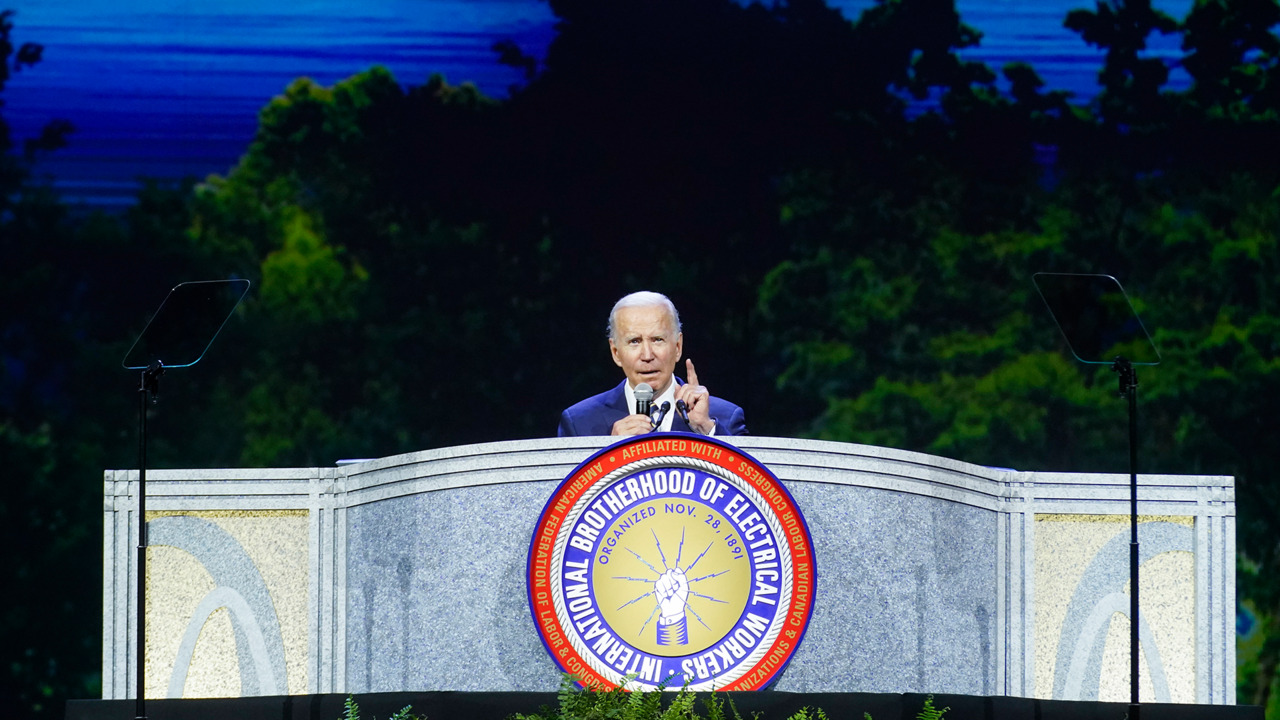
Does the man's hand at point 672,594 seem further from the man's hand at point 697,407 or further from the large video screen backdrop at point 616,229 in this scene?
the large video screen backdrop at point 616,229

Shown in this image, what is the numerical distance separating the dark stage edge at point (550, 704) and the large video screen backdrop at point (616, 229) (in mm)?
5633

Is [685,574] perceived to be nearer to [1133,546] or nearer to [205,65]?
[1133,546]

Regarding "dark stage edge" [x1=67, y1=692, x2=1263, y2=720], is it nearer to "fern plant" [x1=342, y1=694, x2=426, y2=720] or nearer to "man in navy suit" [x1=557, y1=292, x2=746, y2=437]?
"fern plant" [x1=342, y1=694, x2=426, y2=720]

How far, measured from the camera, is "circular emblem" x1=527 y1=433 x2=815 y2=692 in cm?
517

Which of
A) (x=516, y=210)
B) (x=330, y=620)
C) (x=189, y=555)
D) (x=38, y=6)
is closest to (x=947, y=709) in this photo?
(x=330, y=620)

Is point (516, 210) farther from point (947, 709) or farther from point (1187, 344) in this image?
point (947, 709)

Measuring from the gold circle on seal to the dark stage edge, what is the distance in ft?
0.88

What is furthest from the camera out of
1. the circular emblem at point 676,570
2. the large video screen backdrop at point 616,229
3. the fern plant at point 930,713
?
the large video screen backdrop at point 616,229

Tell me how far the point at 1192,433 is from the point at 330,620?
8.97 meters

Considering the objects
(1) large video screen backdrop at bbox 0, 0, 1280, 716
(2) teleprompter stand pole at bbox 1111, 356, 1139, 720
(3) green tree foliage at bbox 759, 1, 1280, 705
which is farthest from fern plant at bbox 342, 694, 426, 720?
(3) green tree foliage at bbox 759, 1, 1280, 705

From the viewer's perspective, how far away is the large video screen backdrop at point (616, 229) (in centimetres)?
1145

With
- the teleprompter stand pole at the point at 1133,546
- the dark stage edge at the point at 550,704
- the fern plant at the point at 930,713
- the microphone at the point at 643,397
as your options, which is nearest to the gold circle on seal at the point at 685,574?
the dark stage edge at the point at 550,704

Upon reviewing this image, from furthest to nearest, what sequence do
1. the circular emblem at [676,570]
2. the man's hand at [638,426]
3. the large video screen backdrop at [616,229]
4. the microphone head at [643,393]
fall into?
the large video screen backdrop at [616,229], the man's hand at [638,426], the circular emblem at [676,570], the microphone head at [643,393]

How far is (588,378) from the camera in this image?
439 inches
